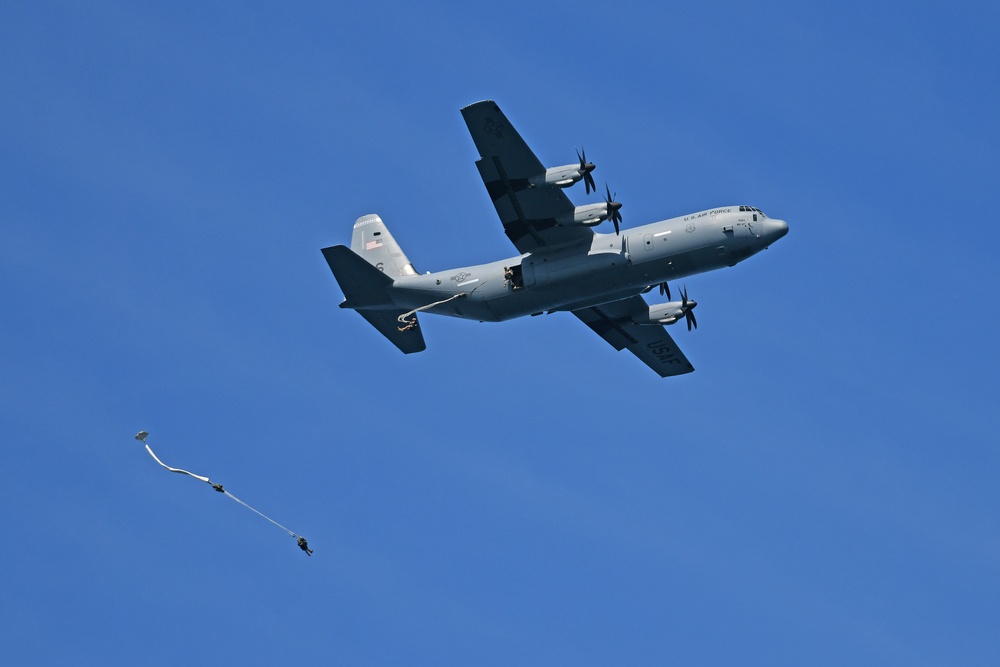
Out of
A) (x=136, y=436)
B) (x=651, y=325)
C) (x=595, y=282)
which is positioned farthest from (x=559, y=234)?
(x=136, y=436)

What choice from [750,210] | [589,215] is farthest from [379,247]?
[750,210]

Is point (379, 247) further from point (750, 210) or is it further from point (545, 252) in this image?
point (750, 210)

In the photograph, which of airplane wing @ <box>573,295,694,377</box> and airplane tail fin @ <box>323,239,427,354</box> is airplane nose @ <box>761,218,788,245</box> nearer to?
airplane wing @ <box>573,295,694,377</box>

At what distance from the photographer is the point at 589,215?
4819cm

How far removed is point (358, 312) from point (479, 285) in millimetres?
6156

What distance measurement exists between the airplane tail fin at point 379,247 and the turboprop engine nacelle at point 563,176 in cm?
927

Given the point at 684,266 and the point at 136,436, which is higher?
the point at 684,266

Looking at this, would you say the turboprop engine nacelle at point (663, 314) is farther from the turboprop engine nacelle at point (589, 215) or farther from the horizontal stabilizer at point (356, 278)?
the horizontal stabilizer at point (356, 278)

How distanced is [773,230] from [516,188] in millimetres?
9958

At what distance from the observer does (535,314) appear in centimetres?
5069

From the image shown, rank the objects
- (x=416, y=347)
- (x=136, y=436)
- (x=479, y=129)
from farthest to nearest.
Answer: (x=416, y=347)
(x=479, y=129)
(x=136, y=436)

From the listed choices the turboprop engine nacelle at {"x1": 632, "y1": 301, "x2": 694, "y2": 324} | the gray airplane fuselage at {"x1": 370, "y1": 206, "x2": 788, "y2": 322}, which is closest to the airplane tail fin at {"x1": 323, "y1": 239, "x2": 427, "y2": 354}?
the gray airplane fuselage at {"x1": 370, "y1": 206, "x2": 788, "y2": 322}

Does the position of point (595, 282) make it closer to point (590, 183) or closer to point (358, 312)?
point (590, 183)

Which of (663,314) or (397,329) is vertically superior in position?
(663,314)
